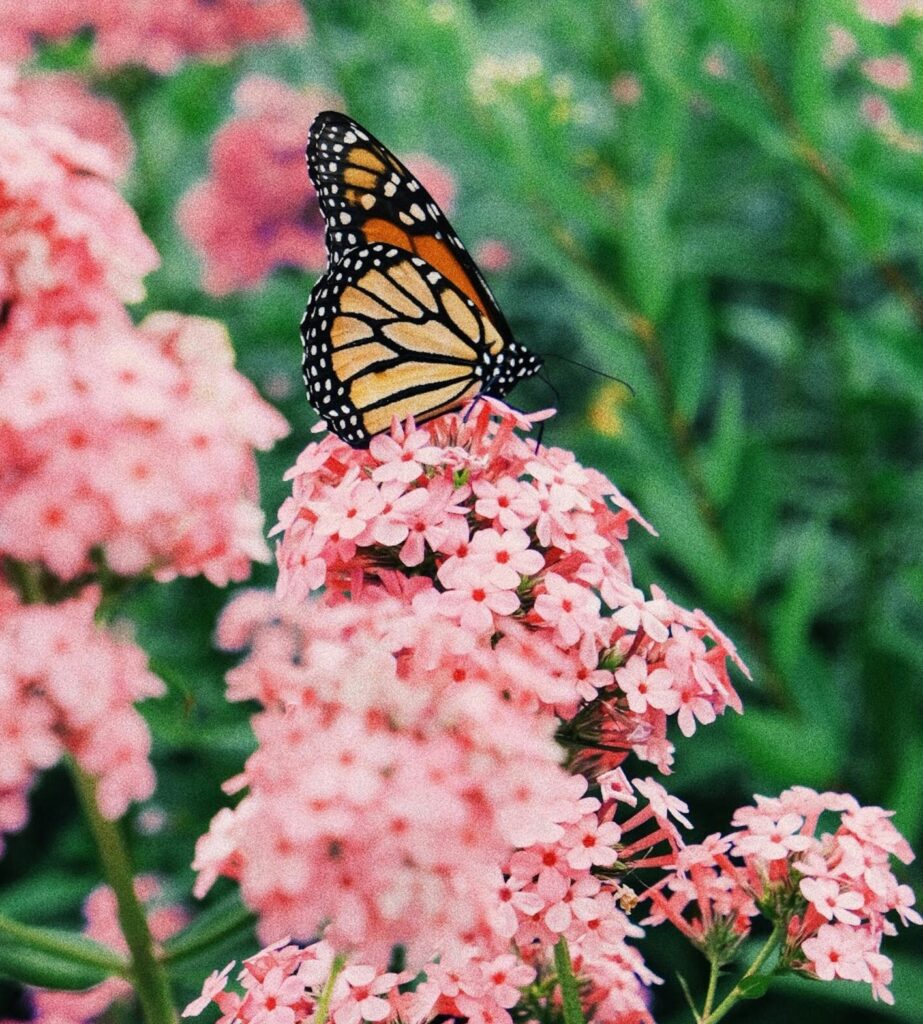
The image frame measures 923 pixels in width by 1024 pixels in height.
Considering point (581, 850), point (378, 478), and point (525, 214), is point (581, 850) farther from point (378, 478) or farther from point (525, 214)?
point (525, 214)

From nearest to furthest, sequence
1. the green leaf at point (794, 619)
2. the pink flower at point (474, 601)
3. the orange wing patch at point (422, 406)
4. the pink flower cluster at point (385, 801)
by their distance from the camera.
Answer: the pink flower cluster at point (385, 801) → the pink flower at point (474, 601) → the orange wing patch at point (422, 406) → the green leaf at point (794, 619)

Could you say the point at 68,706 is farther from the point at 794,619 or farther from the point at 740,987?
the point at 794,619

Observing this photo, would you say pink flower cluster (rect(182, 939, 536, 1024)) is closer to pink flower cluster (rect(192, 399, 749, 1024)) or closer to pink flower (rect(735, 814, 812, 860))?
pink flower cluster (rect(192, 399, 749, 1024))

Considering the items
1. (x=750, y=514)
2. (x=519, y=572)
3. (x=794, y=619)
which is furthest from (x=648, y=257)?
(x=519, y=572)

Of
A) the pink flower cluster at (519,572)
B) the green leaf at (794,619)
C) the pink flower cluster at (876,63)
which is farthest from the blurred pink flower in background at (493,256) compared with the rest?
the pink flower cluster at (519,572)

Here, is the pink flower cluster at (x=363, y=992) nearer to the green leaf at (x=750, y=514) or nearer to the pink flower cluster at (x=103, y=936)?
the pink flower cluster at (x=103, y=936)

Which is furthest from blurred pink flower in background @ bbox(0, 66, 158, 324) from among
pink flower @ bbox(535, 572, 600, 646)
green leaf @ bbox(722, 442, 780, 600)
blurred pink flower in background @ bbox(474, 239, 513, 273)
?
blurred pink flower in background @ bbox(474, 239, 513, 273)

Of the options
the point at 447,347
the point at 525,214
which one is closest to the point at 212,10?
the point at 525,214
